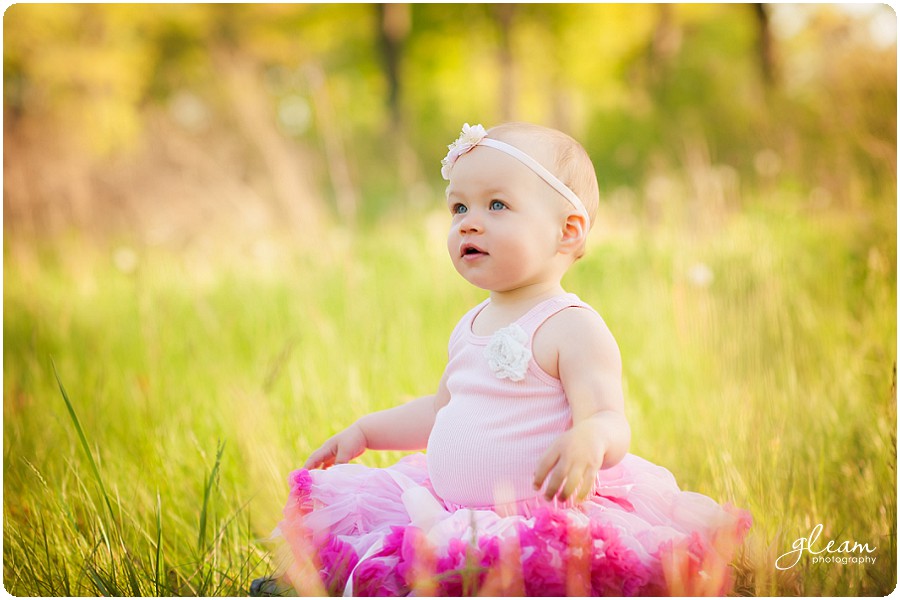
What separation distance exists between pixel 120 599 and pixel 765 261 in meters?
2.75

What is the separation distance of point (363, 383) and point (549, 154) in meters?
1.40

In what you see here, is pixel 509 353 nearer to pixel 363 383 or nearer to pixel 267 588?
pixel 267 588

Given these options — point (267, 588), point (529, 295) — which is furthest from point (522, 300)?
point (267, 588)

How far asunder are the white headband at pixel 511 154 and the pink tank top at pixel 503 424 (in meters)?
0.20

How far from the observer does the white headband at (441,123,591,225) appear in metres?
1.65

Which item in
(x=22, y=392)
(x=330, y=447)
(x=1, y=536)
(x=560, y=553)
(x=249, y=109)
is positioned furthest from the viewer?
(x=249, y=109)

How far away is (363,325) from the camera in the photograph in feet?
11.4

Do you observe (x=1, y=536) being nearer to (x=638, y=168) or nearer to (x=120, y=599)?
(x=120, y=599)

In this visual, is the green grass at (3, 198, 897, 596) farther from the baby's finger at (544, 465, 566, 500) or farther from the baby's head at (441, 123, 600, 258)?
the baby's head at (441, 123, 600, 258)

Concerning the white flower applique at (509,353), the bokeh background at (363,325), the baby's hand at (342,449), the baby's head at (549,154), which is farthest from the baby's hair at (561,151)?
the bokeh background at (363,325)

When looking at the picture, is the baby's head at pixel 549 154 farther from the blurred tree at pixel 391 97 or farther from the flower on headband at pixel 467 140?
the blurred tree at pixel 391 97

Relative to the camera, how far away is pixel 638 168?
892cm

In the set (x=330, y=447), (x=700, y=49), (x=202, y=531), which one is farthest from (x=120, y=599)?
(x=700, y=49)

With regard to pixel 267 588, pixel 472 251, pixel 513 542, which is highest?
pixel 472 251
